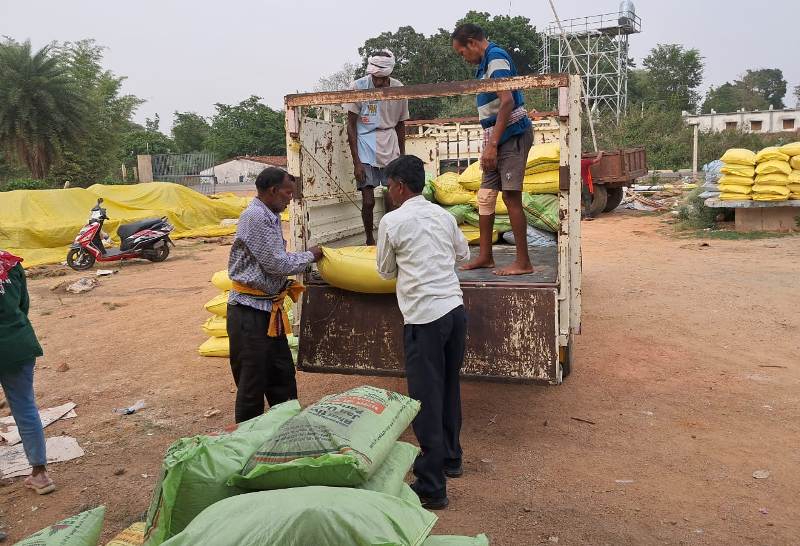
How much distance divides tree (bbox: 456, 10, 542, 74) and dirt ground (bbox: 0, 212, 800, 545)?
35788mm

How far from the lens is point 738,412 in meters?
4.03

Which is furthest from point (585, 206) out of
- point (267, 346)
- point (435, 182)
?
point (267, 346)

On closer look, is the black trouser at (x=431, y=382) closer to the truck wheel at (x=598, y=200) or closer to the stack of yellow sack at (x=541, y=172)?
the stack of yellow sack at (x=541, y=172)

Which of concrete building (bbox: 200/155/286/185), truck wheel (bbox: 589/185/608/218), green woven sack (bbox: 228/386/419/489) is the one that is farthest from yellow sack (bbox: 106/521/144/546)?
concrete building (bbox: 200/155/286/185)

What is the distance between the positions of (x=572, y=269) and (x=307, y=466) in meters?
2.23

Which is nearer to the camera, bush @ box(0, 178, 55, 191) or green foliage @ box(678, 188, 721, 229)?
green foliage @ box(678, 188, 721, 229)

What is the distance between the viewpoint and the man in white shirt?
2961 millimetres

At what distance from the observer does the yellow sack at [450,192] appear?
20.4ft

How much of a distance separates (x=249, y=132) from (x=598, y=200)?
35201 millimetres

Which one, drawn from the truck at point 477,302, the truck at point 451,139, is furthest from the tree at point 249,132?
the truck at point 477,302

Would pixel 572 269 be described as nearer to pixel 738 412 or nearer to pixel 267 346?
pixel 738 412

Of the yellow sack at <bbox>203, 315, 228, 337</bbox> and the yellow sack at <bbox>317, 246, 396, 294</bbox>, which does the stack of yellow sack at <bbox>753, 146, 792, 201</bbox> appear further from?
the yellow sack at <bbox>317, 246, 396, 294</bbox>

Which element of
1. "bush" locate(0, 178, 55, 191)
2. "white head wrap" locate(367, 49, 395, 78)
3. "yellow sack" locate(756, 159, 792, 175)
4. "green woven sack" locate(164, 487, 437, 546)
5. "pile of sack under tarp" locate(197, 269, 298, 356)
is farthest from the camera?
"bush" locate(0, 178, 55, 191)

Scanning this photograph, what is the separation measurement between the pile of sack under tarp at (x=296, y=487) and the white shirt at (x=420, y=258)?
48 centimetres
